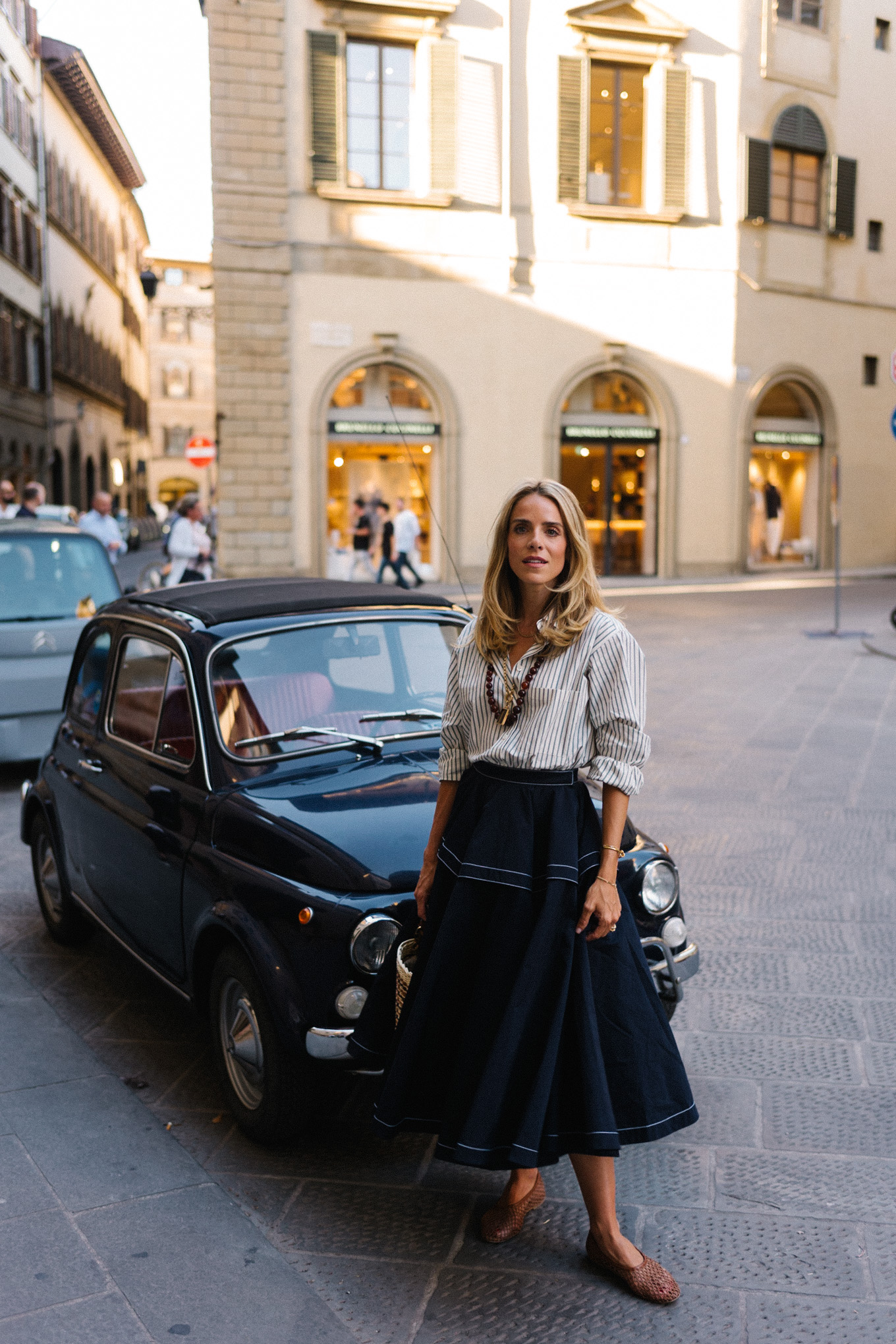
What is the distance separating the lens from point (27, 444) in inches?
Result: 1565

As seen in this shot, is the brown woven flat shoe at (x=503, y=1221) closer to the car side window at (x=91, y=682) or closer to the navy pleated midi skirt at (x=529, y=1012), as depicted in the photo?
the navy pleated midi skirt at (x=529, y=1012)

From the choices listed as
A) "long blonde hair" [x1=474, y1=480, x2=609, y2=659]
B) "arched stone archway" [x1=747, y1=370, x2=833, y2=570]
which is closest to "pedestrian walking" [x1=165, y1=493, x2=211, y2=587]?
"long blonde hair" [x1=474, y1=480, x2=609, y2=659]

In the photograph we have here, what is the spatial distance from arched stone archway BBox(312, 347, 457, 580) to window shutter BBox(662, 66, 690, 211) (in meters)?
5.68

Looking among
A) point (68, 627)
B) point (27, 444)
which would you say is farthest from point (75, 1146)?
point (27, 444)

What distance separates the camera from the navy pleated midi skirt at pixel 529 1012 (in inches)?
113

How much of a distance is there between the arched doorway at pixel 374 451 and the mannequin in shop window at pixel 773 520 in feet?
24.3

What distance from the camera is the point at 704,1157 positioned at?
3.69 metres

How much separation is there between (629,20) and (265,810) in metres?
24.0

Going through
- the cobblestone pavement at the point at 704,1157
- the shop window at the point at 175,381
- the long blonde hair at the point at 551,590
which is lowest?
the cobblestone pavement at the point at 704,1157

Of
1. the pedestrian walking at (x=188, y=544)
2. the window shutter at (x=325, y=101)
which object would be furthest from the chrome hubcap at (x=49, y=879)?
the window shutter at (x=325, y=101)

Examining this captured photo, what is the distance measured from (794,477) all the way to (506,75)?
33.3 feet

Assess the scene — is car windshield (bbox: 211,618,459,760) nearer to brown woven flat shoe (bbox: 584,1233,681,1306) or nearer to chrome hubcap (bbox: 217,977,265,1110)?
chrome hubcap (bbox: 217,977,265,1110)

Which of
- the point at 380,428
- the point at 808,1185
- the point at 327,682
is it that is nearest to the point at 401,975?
the point at 808,1185

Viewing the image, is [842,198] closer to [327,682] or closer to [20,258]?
[20,258]
